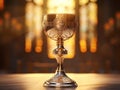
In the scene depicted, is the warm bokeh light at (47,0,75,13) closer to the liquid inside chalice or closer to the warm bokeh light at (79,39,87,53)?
the warm bokeh light at (79,39,87,53)

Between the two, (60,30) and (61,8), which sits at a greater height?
(61,8)

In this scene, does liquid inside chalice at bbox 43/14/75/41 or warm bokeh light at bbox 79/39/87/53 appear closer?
liquid inside chalice at bbox 43/14/75/41

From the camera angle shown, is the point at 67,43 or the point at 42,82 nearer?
the point at 42,82

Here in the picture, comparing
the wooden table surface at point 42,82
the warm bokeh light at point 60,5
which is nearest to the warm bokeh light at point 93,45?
the warm bokeh light at point 60,5

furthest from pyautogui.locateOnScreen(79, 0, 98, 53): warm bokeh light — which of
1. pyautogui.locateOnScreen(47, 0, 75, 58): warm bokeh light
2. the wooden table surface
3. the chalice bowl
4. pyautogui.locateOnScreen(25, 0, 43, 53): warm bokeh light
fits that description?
the chalice bowl

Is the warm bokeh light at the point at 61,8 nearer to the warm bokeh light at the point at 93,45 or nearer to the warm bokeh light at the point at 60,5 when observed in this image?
the warm bokeh light at the point at 60,5

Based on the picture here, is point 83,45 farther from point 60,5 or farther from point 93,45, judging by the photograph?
point 60,5

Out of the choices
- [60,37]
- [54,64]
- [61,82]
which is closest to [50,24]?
[60,37]

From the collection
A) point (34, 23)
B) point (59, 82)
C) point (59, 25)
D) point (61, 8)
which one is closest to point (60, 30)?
point (59, 25)
